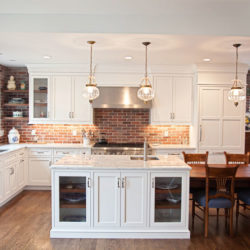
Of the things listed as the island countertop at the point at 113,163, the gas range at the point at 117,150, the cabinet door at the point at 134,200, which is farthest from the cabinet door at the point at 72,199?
the gas range at the point at 117,150

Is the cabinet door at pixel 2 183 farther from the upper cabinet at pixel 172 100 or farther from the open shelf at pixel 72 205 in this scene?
the upper cabinet at pixel 172 100

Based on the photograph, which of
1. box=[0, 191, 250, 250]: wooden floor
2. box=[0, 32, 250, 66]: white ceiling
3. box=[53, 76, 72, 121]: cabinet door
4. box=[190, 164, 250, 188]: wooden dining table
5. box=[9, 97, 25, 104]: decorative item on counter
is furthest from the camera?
box=[9, 97, 25, 104]: decorative item on counter

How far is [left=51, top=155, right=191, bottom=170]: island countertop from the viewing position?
329 cm

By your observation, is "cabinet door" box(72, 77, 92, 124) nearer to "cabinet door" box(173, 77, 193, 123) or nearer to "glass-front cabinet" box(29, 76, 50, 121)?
"glass-front cabinet" box(29, 76, 50, 121)

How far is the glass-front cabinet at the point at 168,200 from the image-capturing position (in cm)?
334

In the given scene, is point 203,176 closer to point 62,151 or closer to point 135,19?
point 135,19

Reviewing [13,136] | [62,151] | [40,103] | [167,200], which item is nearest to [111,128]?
[62,151]

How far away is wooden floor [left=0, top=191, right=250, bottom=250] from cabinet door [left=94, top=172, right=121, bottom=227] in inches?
9.5

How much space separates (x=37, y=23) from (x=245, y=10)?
268 centimetres

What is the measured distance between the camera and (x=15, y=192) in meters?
4.89

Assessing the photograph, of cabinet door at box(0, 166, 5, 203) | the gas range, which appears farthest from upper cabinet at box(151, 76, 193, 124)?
cabinet door at box(0, 166, 5, 203)

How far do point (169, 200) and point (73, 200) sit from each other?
118cm

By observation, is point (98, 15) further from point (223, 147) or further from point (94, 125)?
point (223, 147)

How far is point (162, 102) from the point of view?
5.64 metres
